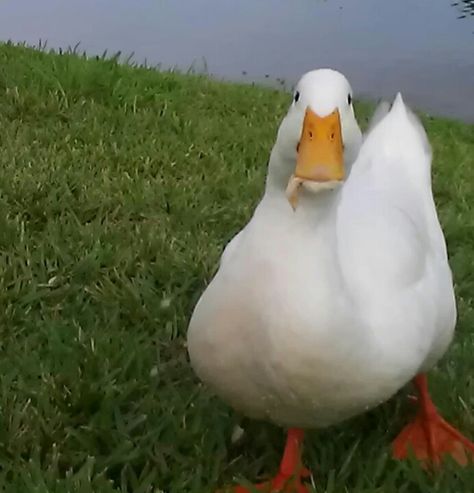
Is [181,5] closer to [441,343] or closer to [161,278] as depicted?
[161,278]

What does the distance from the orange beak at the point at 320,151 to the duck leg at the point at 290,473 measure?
65 centimetres

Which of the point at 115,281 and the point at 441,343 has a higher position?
the point at 441,343

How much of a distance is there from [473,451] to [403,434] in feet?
0.55

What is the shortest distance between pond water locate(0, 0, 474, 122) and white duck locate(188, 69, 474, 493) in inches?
223

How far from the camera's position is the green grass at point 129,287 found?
2.26 m

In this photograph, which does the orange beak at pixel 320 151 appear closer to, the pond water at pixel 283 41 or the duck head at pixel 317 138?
the duck head at pixel 317 138

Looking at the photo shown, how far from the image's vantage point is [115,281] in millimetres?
3055

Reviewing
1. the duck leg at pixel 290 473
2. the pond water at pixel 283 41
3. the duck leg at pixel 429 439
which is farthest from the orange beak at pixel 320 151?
the pond water at pixel 283 41

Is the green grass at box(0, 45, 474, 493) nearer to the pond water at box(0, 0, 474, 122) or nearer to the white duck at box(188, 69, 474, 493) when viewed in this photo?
the white duck at box(188, 69, 474, 493)

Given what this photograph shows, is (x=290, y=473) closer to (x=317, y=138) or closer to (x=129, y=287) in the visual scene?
(x=317, y=138)

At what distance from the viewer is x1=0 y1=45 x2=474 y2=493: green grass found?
2.26 m

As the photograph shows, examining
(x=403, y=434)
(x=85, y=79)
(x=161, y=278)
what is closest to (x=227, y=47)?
(x=85, y=79)

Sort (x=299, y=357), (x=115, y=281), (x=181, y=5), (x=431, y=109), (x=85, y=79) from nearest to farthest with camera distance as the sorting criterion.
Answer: (x=299, y=357)
(x=115, y=281)
(x=85, y=79)
(x=431, y=109)
(x=181, y=5)

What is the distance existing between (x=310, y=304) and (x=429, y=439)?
66 centimetres
